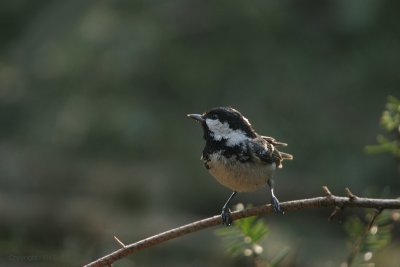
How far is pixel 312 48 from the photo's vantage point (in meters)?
4.98

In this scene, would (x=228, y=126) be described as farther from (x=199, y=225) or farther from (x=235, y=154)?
(x=199, y=225)

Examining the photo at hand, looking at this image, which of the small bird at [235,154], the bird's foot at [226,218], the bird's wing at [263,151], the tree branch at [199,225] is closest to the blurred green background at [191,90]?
the bird's wing at [263,151]

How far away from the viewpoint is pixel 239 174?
9.06 feet

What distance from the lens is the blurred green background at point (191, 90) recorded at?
452 cm

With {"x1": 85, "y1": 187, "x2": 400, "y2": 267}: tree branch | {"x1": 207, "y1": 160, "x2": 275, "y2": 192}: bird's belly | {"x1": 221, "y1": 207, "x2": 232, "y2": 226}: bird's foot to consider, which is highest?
{"x1": 85, "y1": 187, "x2": 400, "y2": 267}: tree branch

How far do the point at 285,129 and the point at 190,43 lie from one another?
3.29 ft

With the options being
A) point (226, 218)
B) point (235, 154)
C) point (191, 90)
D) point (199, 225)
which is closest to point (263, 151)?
point (235, 154)

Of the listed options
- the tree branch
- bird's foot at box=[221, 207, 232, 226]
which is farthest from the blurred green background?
the tree branch

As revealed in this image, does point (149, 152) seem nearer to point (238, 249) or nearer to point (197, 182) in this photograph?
point (197, 182)

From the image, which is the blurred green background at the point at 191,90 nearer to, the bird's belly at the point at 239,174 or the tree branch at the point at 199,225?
the bird's belly at the point at 239,174

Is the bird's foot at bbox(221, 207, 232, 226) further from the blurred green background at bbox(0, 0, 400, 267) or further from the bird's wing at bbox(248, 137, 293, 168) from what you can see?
the blurred green background at bbox(0, 0, 400, 267)

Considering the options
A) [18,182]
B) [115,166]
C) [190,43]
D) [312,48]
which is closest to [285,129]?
[312,48]

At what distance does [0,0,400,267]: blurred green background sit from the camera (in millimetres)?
4523

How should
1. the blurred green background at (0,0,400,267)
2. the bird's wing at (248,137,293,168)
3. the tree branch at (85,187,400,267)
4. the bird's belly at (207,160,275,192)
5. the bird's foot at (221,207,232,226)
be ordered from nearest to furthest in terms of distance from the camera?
1. the tree branch at (85,187,400,267)
2. the bird's foot at (221,207,232,226)
3. the bird's belly at (207,160,275,192)
4. the bird's wing at (248,137,293,168)
5. the blurred green background at (0,0,400,267)
